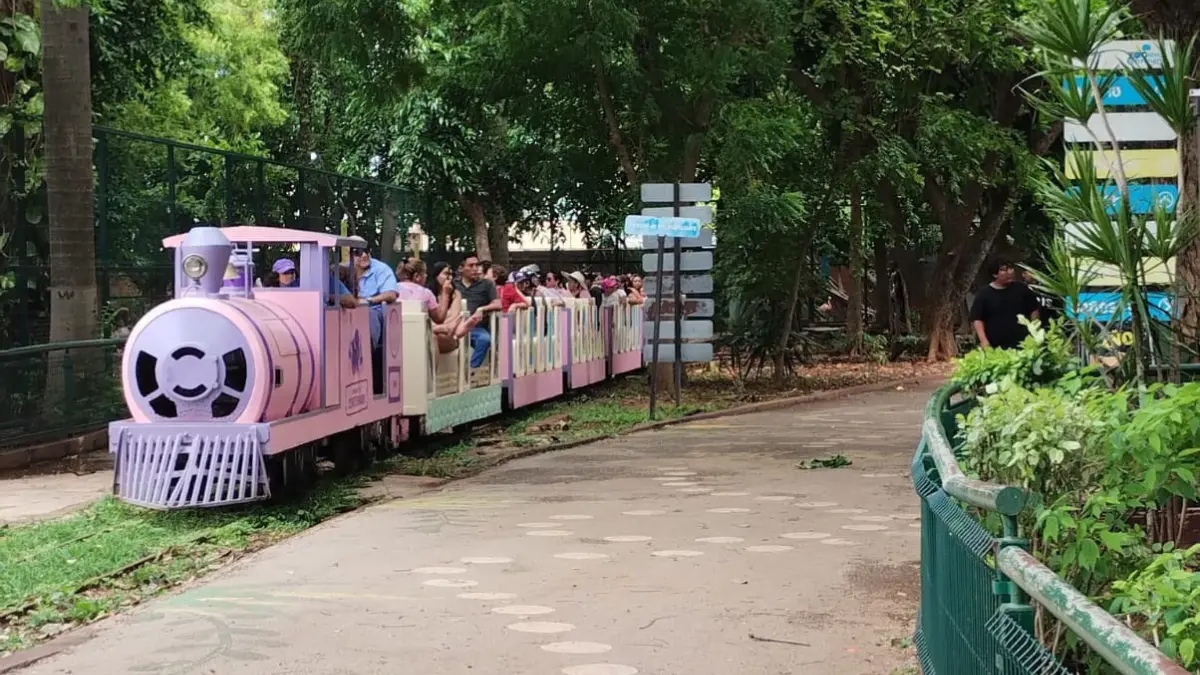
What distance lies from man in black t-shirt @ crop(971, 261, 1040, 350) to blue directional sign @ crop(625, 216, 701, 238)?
16.7 ft

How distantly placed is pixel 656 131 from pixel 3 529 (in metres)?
12.0

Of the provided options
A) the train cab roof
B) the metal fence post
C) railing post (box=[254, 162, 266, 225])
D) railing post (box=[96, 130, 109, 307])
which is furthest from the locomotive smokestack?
railing post (box=[254, 162, 266, 225])

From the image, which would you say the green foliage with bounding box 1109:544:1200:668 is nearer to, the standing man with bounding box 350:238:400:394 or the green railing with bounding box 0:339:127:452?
the standing man with bounding box 350:238:400:394

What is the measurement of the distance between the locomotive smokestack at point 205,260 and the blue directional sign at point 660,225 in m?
6.74

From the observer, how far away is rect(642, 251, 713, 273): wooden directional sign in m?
18.1

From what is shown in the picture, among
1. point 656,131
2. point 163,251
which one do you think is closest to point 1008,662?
point 163,251

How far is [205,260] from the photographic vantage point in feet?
36.0

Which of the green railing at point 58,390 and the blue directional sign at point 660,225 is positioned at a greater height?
the blue directional sign at point 660,225

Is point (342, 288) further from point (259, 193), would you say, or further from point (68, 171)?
point (259, 193)

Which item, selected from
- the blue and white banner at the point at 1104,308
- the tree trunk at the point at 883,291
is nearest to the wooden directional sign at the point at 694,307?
the blue and white banner at the point at 1104,308

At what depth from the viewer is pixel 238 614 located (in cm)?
725

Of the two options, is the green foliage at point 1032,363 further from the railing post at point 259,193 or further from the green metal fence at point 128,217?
the railing post at point 259,193

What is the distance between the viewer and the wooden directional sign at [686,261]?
1814cm

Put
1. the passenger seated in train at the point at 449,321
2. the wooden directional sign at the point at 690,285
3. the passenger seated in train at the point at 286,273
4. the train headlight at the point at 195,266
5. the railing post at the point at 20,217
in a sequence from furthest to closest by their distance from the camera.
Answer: the wooden directional sign at the point at 690,285 < the railing post at the point at 20,217 < the passenger seated in train at the point at 449,321 < the passenger seated in train at the point at 286,273 < the train headlight at the point at 195,266
